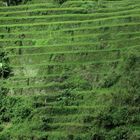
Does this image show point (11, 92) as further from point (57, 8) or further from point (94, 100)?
point (57, 8)

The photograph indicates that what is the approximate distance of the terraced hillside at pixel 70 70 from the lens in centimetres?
1354

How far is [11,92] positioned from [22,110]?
93 centimetres

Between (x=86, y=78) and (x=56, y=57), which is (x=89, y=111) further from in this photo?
(x=56, y=57)

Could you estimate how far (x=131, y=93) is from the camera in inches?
546

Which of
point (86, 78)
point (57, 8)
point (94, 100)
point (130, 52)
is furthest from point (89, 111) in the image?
point (57, 8)

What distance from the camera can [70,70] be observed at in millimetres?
15125

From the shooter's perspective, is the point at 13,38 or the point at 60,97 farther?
the point at 13,38

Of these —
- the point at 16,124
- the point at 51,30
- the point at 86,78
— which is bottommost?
the point at 16,124

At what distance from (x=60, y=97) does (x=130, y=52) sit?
2690 mm

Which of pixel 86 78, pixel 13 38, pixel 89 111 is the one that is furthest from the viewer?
pixel 13 38

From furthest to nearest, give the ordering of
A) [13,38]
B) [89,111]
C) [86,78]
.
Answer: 1. [13,38]
2. [86,78]
3. [89,111]

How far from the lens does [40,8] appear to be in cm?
1766

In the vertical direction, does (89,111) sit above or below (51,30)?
below

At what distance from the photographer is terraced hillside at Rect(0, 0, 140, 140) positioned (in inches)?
533
